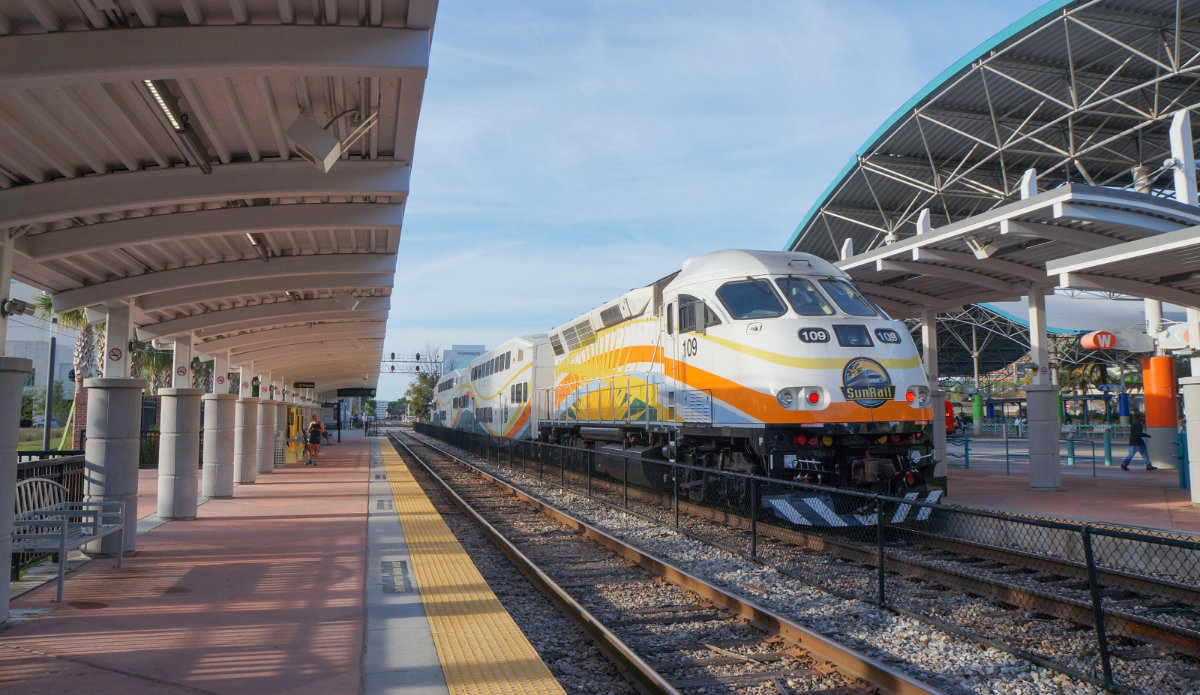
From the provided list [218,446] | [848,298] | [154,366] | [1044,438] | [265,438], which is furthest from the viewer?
[154,366]

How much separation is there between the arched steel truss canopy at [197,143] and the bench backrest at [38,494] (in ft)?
7.28

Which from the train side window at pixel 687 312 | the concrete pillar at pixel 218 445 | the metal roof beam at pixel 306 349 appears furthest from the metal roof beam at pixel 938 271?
the metal roof beam at pixel 306 349

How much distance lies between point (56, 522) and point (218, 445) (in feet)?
26.3

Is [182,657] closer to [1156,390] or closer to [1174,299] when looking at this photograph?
[1174,299]

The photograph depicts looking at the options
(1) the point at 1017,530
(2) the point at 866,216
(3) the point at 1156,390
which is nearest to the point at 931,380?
(3) the point at 1156,390

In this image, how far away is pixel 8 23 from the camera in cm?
514

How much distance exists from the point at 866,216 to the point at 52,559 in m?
33.6

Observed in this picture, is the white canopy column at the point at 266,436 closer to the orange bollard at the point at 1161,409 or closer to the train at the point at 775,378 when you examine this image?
the train at the point at 775,378

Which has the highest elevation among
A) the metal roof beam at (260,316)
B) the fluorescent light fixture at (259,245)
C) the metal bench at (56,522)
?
the fluorescent light fixture at (259,245)

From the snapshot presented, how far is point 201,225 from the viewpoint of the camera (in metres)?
8.62

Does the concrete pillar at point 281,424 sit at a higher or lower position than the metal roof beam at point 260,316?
lower

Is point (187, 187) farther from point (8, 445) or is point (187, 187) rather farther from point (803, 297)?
point (803, 297)

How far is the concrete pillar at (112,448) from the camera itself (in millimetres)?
9141

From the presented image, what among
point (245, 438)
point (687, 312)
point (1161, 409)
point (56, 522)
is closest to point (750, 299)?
point (687, 312)
